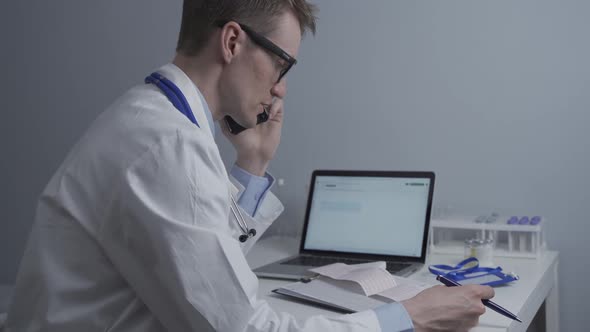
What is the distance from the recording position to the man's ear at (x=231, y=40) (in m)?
0.99

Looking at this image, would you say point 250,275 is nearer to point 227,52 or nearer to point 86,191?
point 86,191

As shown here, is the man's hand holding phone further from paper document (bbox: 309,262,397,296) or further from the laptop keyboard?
paper document (bbox: 309,262,397,296)

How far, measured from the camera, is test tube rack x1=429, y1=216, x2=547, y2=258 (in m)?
1.57

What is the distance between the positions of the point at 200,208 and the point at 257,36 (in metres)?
0.36

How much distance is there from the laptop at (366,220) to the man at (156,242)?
578mm

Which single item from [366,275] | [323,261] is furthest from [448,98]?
[366,275]

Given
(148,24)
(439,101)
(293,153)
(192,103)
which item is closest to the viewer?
(192,103)

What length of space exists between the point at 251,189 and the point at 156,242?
0.72 metres

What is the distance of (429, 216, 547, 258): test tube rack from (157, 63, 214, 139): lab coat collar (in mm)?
883

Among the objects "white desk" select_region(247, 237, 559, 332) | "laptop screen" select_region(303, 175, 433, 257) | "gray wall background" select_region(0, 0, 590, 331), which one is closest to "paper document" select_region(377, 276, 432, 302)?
"white desk" select_region(247, 237, 559, 332)

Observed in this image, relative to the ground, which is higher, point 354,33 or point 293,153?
point 354,33

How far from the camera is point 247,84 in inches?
40.7

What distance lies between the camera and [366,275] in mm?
1176

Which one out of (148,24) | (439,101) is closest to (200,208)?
(439,101)
